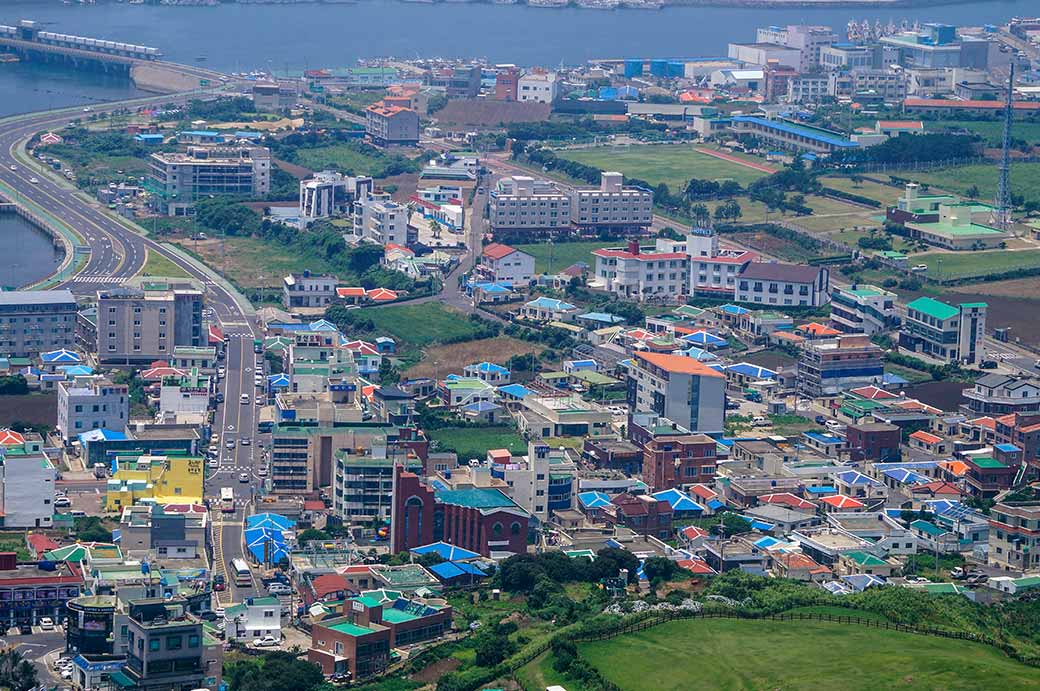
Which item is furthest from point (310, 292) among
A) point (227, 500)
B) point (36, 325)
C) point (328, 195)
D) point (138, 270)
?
point (227, 500)

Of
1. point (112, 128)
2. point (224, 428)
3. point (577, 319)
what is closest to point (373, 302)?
point (577, 319)

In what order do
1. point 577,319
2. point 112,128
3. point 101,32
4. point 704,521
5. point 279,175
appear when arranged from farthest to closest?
point 101,32, point 112,128, point 279,175, point 577,319, point 704,521

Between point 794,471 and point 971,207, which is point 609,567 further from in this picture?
point 971,207

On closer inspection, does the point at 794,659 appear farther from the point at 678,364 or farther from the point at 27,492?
the point at 678,364

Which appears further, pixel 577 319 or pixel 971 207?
pixel 971 207

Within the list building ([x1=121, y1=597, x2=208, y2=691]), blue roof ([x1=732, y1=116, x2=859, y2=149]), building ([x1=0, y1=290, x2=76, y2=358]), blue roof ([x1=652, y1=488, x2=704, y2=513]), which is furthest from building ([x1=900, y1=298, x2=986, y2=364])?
building ([x1=121, y1=597, x2=208, y2=691])

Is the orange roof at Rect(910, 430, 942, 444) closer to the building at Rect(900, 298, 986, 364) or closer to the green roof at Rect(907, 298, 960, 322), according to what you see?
the building at Rect(900, 298, 986, 364)
